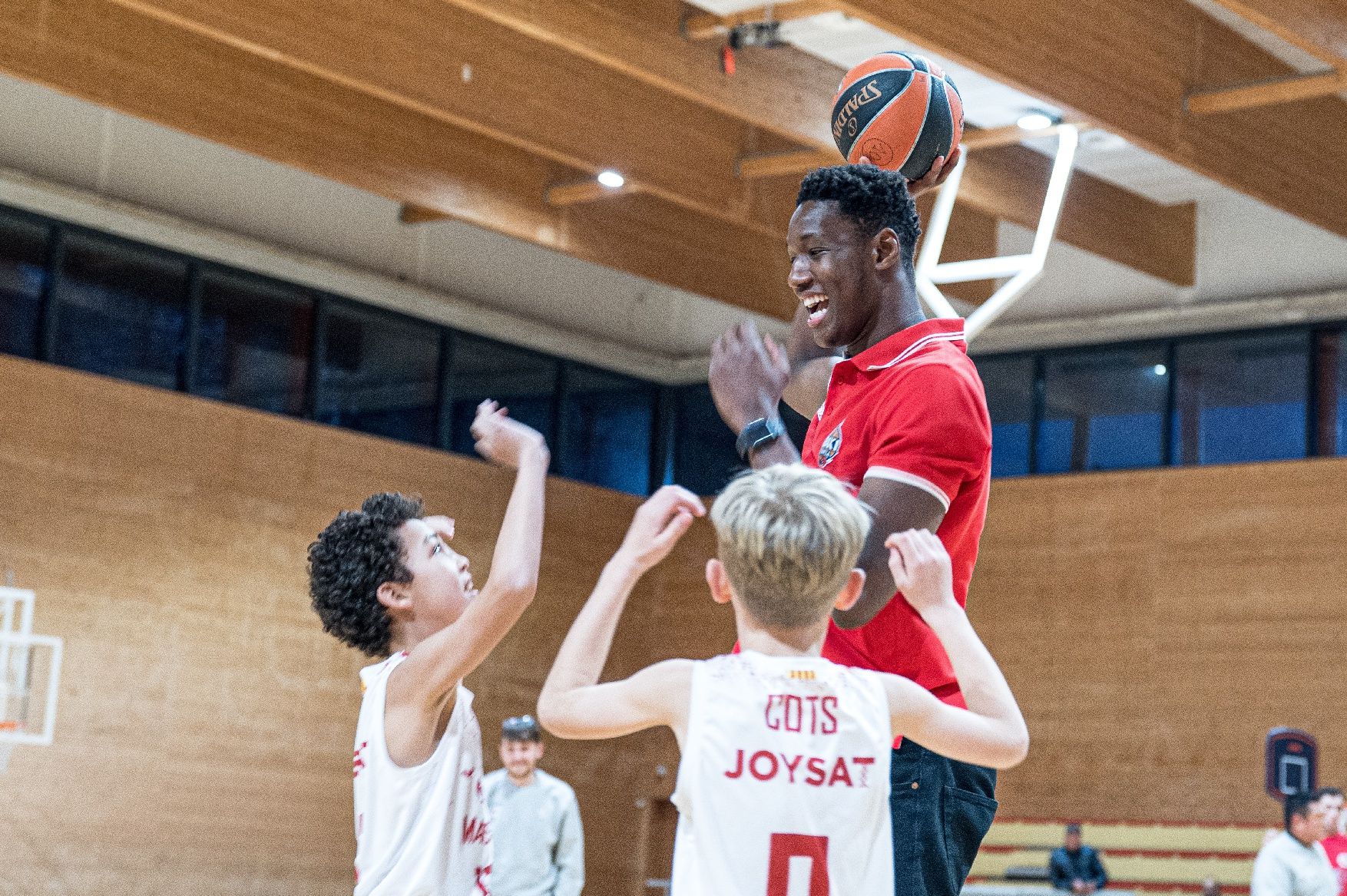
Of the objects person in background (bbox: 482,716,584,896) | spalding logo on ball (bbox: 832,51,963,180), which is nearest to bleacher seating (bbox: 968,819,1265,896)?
person in background (bbox: 482,716,584,896)

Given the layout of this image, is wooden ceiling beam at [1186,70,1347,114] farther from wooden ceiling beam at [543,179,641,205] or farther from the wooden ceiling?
wooden ceiling beam at [543,179,641,205]

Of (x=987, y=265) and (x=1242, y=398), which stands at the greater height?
(x=1242, y=398)

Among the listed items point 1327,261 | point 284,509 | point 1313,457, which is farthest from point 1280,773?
point 284,509

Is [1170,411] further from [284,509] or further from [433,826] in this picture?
[433,826]

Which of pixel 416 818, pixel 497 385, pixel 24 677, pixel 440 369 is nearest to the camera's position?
pixel 416 818

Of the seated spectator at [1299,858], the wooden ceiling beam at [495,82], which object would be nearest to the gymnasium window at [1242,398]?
the wooden ceiling beam at [495,82]

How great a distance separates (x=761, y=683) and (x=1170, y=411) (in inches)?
563

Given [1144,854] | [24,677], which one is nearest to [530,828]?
[24,677]

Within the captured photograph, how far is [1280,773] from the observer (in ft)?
45.6

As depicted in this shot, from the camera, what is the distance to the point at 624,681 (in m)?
2.91

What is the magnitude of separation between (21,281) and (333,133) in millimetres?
3017

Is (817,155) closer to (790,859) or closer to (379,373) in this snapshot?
(379,373)

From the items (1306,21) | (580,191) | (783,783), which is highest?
(580,191)

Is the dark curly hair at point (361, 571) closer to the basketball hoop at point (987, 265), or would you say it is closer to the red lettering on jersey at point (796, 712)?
the red lettering on jersey at point (796, 712)
